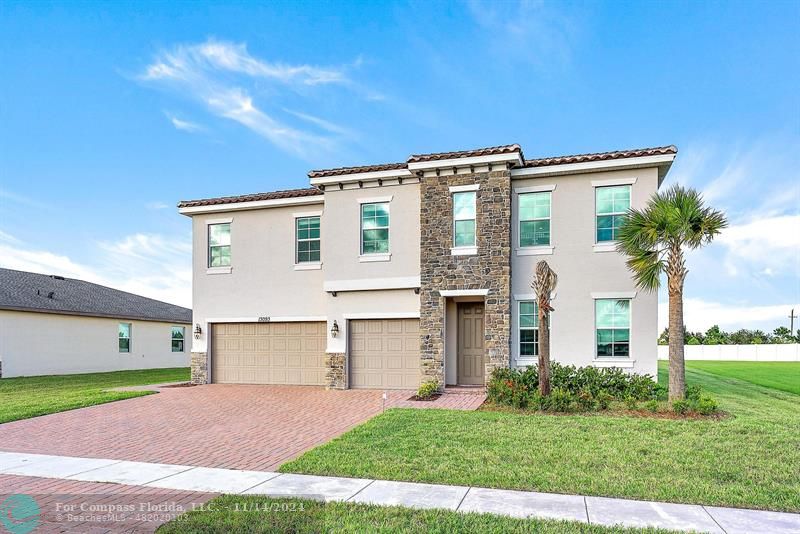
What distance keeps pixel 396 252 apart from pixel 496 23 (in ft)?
24.2

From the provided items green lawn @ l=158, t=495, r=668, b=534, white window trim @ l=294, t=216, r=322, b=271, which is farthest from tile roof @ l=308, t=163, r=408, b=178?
green lawn @ l=158, t=495, r=668, b=534

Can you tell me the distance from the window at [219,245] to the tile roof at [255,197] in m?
0.82

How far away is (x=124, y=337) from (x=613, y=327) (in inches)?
961

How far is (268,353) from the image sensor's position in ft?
56.3

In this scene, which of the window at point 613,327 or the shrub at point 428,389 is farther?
the window at point 613,327

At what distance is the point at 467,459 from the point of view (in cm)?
730

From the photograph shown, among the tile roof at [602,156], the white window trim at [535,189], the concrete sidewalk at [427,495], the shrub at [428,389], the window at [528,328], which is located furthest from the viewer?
the white window trim at [535,189]

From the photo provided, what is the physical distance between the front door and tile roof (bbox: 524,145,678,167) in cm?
432

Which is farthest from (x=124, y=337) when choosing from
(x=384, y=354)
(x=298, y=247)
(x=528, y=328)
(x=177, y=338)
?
(x=528, y=328)

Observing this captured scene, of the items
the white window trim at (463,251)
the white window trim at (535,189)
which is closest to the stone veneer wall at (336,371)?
the white window trim at (463,251)

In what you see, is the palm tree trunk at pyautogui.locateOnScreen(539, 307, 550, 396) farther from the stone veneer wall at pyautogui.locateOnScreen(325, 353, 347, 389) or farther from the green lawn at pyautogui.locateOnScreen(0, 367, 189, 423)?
the green lawn at pyautogui.locateOnScreen(0, 367, 189, 423)

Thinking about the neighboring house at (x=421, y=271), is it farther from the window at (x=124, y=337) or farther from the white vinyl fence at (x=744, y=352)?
the white vinyl fence at (x=744, y=352)

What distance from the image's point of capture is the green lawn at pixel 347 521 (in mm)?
4836

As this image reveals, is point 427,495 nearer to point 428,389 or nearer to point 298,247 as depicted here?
point 428,389
